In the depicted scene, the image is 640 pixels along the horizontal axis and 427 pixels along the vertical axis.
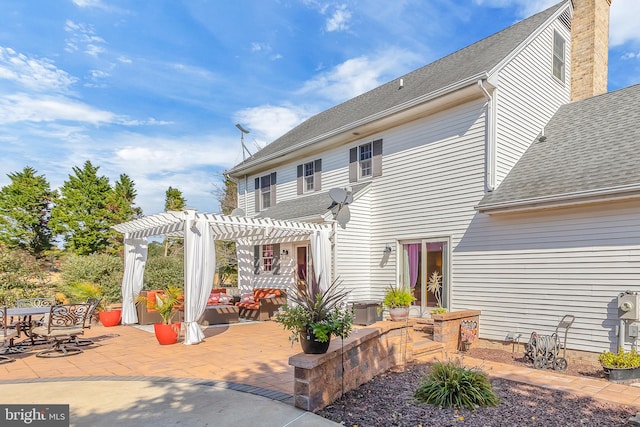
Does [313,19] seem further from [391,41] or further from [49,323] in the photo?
[49,323]

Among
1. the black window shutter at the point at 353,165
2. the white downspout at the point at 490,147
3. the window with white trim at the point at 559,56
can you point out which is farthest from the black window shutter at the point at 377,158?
the window with white trim at the point at 559,56

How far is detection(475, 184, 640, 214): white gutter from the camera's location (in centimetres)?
633

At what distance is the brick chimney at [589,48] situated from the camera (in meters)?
10.6

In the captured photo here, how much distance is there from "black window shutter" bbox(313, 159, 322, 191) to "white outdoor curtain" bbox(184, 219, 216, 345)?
18.8 ft

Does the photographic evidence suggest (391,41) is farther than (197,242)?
Yes

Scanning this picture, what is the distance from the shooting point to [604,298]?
6762 millimetres

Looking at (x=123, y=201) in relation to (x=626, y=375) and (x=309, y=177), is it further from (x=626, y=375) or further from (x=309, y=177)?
(x=626, y=375)

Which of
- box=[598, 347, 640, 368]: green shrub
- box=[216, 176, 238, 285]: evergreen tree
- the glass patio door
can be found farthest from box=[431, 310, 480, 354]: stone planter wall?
box=[216, 176, 238, 285]: evergreen tree

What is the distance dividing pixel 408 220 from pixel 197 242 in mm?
5618

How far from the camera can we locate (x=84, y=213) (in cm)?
2359

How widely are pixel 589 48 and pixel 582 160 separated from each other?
497cm

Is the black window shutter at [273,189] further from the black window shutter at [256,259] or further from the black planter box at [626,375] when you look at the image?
the black planter box at [626,375]

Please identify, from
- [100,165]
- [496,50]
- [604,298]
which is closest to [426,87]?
[496,50]

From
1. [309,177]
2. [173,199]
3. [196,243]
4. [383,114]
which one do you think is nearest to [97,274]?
[196,243]
